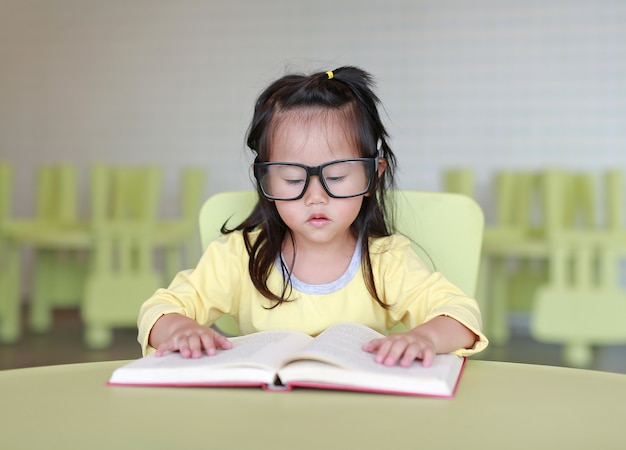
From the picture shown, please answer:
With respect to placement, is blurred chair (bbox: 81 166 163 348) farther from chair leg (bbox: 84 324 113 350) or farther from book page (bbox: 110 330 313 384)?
book page (bbox: 110 330 313 384)

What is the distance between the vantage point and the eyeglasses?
3.51 feet

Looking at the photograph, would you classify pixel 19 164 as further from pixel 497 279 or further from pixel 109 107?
pixel 497 279

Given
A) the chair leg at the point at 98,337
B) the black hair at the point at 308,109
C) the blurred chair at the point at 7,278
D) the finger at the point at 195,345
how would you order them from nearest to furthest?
1. the finger at the point at 195,345
2. the black hair at the point at 308,109
3. the chair leg at the point at 98,337
4. the blurred chair at the point at 7,278

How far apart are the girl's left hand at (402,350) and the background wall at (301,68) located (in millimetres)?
3834

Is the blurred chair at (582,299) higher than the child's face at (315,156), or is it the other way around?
the child's face at (315,156)

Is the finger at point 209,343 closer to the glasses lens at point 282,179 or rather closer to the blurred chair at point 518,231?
the glasses lens at point 282,179

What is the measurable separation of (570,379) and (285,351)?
0.87 ft

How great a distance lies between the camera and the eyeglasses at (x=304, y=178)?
107 centimetres

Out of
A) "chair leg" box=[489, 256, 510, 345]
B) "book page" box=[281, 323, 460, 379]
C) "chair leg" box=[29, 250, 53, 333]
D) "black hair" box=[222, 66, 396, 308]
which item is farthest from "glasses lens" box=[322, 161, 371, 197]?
"chair leg" box=[29, 250, 53, 333]

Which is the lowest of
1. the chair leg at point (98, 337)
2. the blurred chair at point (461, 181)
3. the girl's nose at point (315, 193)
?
the chair leg at point (98, 337)

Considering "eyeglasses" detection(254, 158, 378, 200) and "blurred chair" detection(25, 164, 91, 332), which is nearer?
"eyeglasses" detection(254, 158, 378, 200)

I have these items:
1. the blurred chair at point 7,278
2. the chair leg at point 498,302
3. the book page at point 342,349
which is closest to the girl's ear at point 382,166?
the book page at point 342,349

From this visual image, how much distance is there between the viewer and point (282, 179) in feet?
3.51

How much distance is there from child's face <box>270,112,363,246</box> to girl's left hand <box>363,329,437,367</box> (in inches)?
11.9
